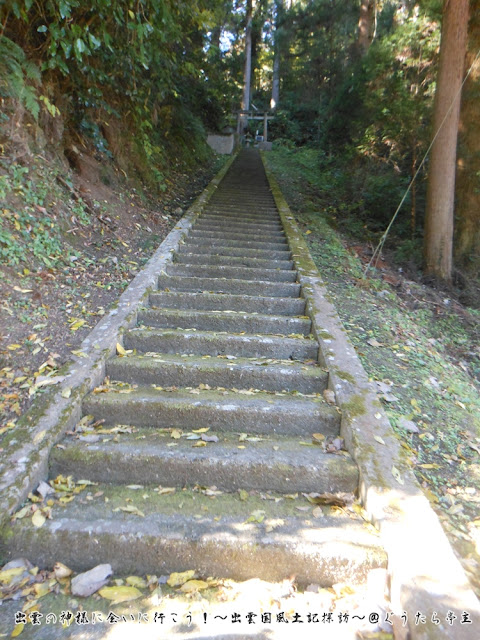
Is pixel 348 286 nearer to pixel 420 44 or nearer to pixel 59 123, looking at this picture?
pixel 59 123

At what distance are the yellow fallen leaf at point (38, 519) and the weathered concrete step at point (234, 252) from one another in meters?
4.00

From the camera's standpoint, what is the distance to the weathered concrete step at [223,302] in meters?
4.24

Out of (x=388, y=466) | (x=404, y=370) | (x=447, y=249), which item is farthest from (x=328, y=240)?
(x=388, y=466)

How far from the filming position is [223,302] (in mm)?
4258

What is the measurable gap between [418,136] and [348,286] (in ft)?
12.9

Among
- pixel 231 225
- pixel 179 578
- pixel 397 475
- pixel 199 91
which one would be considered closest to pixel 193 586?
pixel 179 578

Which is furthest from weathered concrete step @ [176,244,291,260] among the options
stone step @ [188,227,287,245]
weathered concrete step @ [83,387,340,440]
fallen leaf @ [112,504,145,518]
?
fallen leaf @ [112,504,145,518]

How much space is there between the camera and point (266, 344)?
11.6ft

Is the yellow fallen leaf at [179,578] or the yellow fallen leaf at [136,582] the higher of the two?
the yellow fallen leaf at [179,578]

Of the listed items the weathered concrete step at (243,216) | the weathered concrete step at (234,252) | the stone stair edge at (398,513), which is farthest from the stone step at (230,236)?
the stone stair edge at (398,513)

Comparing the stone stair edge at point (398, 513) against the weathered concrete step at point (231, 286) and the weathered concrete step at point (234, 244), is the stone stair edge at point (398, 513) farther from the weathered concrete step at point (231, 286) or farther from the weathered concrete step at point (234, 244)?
the weathered concrete step at point (234, 244)

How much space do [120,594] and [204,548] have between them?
1.38 feet

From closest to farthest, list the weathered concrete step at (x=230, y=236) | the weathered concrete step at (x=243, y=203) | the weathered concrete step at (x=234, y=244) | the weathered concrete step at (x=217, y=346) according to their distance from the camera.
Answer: the weathered concrete step at (x=217, y=346)
the weathered concrete step at (x=234, y=244)
the weathered concrete step at (x=230, y=236)
the weathered concrete step at (x=243, y=203)

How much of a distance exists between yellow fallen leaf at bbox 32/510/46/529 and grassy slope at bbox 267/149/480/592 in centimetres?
210
